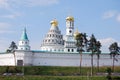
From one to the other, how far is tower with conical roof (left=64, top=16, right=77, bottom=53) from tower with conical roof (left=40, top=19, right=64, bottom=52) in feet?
7.77

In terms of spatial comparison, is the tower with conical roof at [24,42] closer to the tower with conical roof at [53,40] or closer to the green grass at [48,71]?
the tower with conical roof at [53,40]

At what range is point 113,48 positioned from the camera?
90.0 m

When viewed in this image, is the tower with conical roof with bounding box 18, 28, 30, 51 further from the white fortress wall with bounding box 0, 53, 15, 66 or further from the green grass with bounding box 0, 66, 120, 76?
the green grass with bounding box 0, 66, 120, 76

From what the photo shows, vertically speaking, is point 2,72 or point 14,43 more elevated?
point 14,43

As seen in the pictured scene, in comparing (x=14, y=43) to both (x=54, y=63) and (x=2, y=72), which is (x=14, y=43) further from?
(x=2, y=72)

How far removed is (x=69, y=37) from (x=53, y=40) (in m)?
5.15

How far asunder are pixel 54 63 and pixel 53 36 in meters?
17.9

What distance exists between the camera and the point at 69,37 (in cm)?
11681

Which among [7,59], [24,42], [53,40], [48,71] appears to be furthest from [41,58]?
[48,71]

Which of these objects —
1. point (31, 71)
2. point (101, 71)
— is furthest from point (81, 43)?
point (31, 71)

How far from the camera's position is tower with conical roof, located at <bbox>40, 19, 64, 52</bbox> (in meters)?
116

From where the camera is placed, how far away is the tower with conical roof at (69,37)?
114750mm

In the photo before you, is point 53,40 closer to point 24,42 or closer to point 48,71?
point 24,42

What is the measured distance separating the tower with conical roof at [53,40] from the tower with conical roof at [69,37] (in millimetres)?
2369
